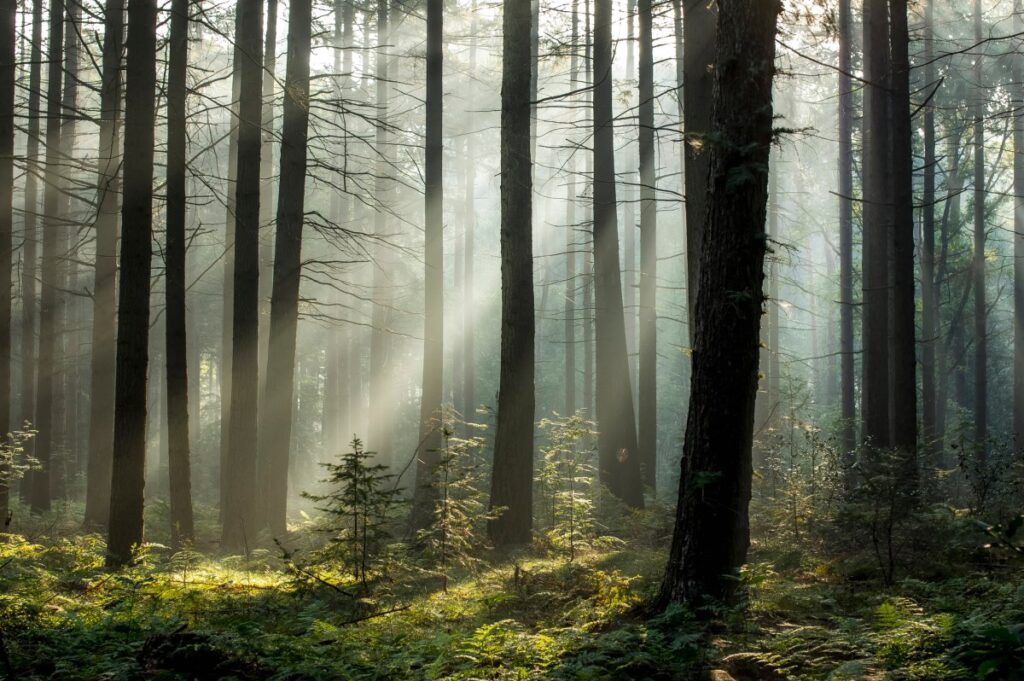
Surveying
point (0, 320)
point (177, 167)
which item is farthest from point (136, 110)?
point (0, 320)

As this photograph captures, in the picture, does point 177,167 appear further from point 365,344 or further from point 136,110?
point 365,344

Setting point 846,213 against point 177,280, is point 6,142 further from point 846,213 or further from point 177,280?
point 846,213

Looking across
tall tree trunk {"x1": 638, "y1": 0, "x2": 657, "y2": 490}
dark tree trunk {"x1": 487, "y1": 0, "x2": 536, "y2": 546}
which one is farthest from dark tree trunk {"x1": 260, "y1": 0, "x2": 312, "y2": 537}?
tall tree trunk {"x1": 638, "y1": 0, "x2": 657, "y2": 490}

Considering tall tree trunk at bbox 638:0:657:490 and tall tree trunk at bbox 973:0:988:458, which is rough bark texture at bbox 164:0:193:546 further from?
tall tree trunk at bbox 973:0:988:458

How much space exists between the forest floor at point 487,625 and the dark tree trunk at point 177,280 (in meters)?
3.05

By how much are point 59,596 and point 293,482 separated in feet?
80.7

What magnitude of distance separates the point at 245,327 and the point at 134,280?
3.42 m

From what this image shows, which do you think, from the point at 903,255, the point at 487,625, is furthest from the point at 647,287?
the point at 487,625

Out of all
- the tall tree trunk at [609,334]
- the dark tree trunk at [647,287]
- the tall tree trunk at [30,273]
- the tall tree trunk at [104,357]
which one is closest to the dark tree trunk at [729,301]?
the tall tree trunk at [609,334]

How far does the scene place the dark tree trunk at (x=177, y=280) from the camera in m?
11.4

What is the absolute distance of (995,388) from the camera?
37.3 metres

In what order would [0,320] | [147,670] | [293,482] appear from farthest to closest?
[293,482]
[0,320]
[147,670]

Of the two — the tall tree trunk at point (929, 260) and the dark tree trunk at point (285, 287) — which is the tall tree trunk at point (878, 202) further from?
the dark tree trunk at point (285, 287)

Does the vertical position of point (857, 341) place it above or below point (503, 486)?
above
